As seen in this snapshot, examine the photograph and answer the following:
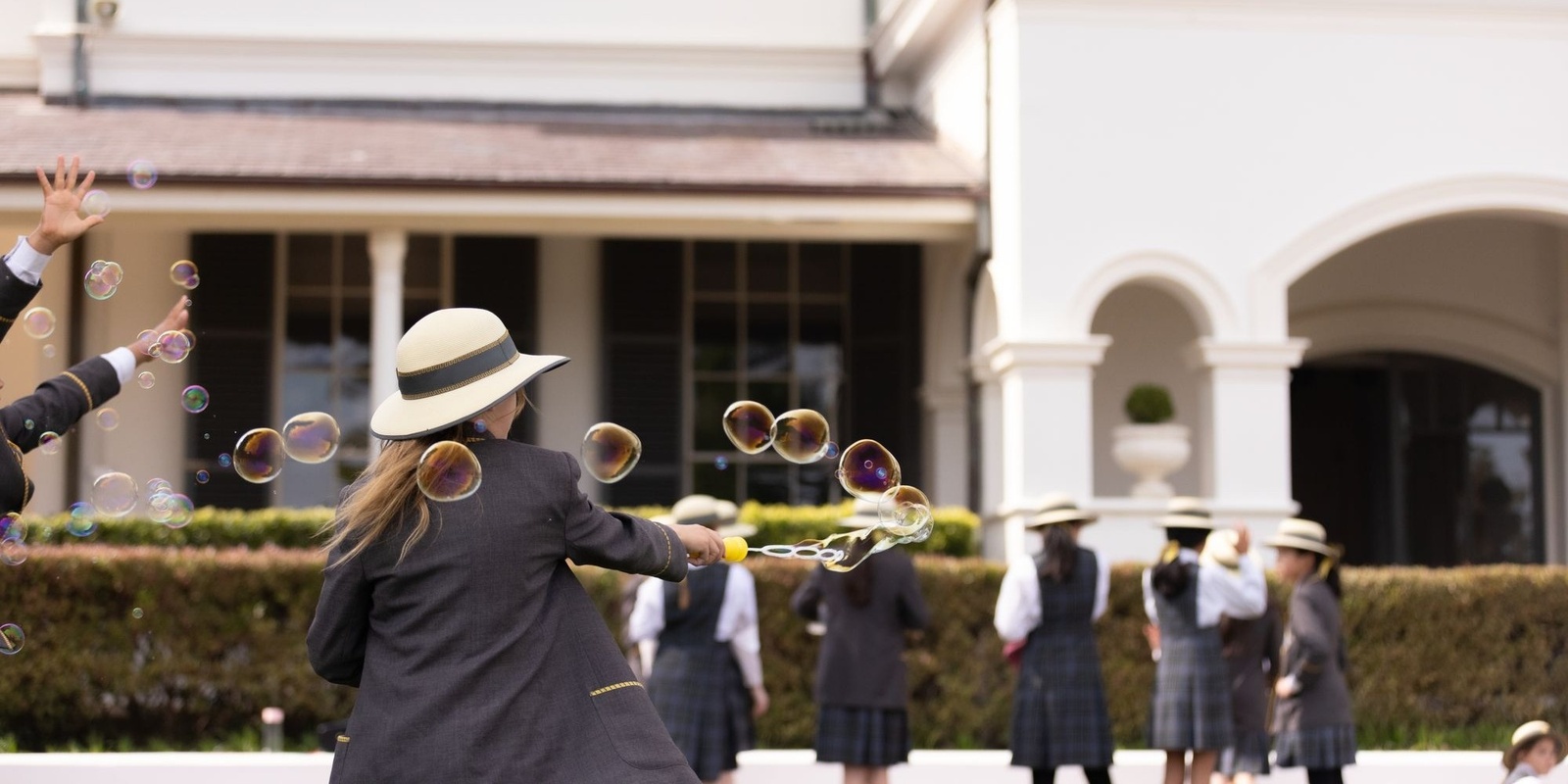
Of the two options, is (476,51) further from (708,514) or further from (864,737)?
(864,737)

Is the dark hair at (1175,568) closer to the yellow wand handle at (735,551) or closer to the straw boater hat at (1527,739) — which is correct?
the straw boater hat at (1527,739)

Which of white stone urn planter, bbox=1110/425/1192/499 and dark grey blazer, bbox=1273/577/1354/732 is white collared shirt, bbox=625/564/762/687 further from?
white stone urn planter, bbox=1110/425/1192/499

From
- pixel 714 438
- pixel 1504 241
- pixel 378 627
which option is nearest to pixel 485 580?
pixel 378 627

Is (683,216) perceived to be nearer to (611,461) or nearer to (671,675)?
(671,675)

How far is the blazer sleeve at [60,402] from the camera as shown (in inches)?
185

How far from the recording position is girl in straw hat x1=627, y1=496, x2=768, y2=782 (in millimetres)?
8281

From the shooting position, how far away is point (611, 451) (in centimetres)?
468

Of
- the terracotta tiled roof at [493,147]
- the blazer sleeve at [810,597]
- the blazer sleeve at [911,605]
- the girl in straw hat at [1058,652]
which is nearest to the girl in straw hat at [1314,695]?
the girl in straw hat at [1058,652]

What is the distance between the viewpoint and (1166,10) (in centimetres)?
1195

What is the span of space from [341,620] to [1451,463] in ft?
41.0

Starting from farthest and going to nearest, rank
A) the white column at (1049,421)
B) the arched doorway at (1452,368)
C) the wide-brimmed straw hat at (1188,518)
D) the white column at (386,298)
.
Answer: the arched doorway at (1452,368)
the white column at (386,298)
the white column at (1049,421)
the wide-brimmed straw hat at (1188,518)

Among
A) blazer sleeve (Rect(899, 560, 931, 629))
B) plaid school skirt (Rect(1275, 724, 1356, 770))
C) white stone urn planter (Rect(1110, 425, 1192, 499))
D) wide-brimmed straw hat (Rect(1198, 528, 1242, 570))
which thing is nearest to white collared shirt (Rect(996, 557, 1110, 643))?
blazer sleeve (Rect(899, 560, 931, 629))

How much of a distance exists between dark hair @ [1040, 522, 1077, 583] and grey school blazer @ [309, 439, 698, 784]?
4.47 m


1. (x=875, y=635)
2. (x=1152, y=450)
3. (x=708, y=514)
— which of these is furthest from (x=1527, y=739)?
(x=1152, y=450)
